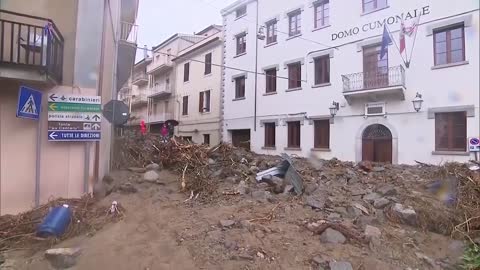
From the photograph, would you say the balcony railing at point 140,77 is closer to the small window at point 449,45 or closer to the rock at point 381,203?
the small window at point 449,45

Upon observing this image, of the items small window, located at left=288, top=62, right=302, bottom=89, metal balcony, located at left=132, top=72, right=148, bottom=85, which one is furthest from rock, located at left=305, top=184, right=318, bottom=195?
metal balcony, located at left=132, top=72, right=148, bottom=85

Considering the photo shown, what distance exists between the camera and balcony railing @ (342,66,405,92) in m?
11.2

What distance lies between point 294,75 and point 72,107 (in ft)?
37.0

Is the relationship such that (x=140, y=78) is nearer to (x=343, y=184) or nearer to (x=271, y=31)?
(x=271, y=31)

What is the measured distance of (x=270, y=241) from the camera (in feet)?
14.3

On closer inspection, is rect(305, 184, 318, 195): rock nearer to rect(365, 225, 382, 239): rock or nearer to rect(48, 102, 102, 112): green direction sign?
rect(365, 225, 382, 239): rock

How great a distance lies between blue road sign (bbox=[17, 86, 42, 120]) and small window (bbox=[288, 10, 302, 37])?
1216 centimetres

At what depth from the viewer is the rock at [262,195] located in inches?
231

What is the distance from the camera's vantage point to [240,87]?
18.3 m

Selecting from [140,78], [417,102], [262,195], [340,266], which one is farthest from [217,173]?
[140,78]

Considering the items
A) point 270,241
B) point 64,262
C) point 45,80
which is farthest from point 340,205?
point 45,80

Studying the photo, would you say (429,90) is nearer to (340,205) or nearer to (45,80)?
(340,205)

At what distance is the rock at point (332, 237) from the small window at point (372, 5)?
392 inches

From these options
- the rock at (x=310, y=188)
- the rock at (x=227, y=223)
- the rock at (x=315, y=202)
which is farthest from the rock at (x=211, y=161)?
the rock at (x=227, y=223)
